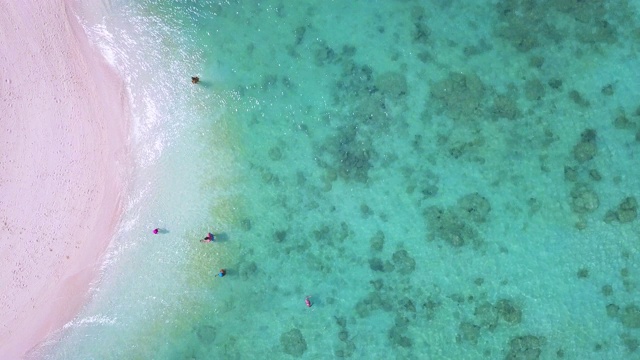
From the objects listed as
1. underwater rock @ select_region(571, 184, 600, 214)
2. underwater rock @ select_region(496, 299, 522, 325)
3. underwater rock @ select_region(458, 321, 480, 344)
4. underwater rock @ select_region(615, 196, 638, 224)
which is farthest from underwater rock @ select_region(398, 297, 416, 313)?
underwater rock @ select_region(615, 196, 638, 224)

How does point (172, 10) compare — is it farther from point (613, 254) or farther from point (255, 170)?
point (613, 254)

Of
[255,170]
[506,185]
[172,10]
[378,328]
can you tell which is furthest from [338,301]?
[172,10]

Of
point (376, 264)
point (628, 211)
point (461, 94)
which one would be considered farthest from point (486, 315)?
point (461, 94)

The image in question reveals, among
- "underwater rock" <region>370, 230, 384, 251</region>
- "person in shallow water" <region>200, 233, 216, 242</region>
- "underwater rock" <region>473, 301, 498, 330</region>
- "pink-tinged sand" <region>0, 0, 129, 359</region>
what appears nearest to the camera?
"underwater rock" <region>473, 301, 498, 330</region>

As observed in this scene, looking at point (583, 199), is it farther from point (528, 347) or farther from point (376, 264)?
point (376, 264)

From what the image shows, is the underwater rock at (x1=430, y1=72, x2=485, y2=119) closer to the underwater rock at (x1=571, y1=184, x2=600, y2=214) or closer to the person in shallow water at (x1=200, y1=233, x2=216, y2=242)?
the underwater rock at (x1=571, y1=184, x2=600, y2=214)

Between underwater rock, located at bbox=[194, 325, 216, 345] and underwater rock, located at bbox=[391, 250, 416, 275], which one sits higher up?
underwater rock, located at bbox=[391, 250, 416, 275]

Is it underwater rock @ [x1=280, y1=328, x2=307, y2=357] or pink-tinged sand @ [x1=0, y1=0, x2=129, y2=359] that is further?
pink-tinged sand @ [x1=0, y1=0, x2=129, y2=359]

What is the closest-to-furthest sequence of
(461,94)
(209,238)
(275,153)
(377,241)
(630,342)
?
1. (630,342)
2. (461,94)
3. (377,241)
4. (209,238)
5. (275,153)
